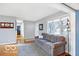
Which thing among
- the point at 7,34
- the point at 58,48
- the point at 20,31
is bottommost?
the point at 58,48

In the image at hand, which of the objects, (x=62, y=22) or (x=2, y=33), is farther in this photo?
(x=2, y=33)

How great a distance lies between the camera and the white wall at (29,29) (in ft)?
17.7

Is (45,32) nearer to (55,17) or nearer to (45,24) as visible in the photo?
(45,24)

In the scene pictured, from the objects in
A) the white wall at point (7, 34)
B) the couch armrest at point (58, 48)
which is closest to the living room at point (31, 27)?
the white wall at point (7, 34)

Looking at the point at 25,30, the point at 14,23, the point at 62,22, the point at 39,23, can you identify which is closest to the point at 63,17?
the point at 62,22

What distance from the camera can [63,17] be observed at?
14.0 ft

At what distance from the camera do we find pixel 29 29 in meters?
5.43

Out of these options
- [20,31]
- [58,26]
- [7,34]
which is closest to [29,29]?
[20,31]

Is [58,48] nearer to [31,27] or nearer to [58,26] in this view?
[58,26]

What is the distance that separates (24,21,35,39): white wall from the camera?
5392 millimetres

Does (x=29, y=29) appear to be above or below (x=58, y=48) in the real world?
above

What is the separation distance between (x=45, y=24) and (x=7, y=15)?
6.30ft

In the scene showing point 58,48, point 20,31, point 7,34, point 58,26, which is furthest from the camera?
point 7,34

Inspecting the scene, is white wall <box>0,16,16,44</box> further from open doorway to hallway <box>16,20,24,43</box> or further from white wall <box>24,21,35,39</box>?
white wall <box>24,21,35,39</box>
